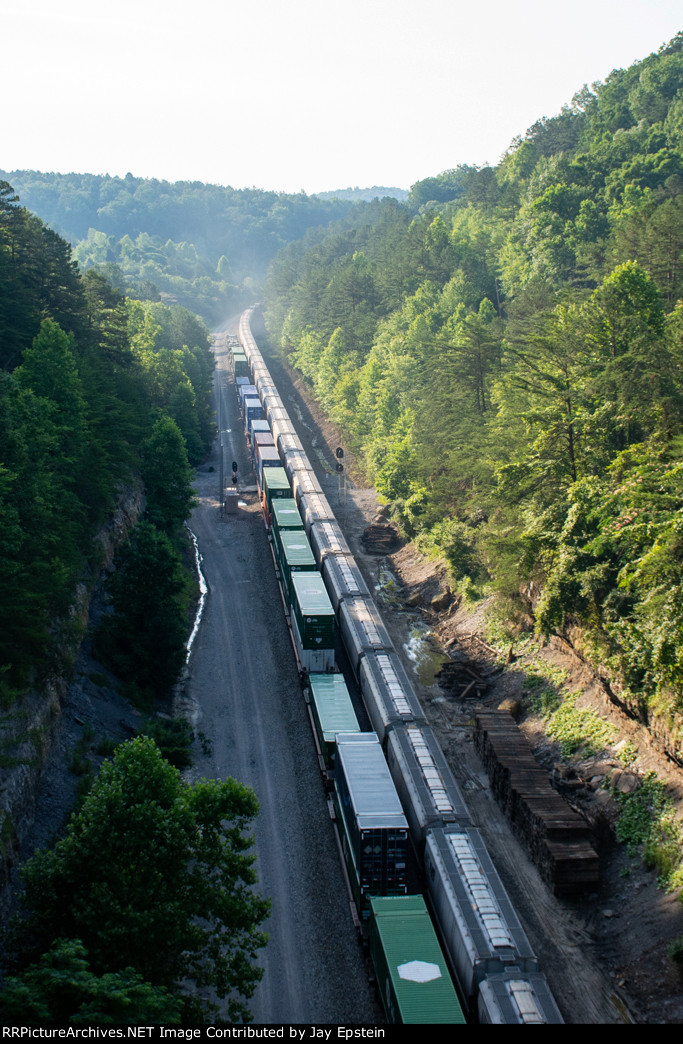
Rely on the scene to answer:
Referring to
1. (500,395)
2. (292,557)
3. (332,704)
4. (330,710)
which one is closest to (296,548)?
(292,557)

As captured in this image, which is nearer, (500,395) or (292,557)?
(292,557)

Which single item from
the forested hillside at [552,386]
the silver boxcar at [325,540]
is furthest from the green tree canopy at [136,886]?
the silver boxcar at [325,540]

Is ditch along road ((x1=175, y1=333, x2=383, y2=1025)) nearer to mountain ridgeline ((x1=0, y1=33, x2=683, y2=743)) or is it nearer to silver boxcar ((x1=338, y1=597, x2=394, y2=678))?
silver boxcar ((x1=338, y1=597, x2=394, y2=678))

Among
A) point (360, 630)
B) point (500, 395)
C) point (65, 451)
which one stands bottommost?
point (360, 630)

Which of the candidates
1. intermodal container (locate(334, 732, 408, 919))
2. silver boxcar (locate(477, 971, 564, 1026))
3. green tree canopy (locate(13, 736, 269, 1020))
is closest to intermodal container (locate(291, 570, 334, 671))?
intermodal container (locate(334, 732, 408, 919))

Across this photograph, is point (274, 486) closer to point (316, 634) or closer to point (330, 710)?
point (316, 634)

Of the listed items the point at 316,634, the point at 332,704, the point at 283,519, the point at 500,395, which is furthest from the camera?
the point at 283,519

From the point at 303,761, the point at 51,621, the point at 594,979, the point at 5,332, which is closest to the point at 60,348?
the point at 5,332

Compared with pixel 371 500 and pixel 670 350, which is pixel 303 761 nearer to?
pixel 670 350
